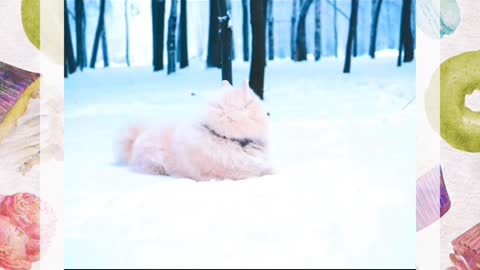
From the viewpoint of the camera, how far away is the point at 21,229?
3.39ft

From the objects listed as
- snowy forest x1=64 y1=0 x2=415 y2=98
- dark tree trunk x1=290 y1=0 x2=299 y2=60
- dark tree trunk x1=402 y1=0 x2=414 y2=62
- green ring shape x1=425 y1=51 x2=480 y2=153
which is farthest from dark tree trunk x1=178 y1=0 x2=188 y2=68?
green ring shape x1=425 y1=51 x2=480 y2=153

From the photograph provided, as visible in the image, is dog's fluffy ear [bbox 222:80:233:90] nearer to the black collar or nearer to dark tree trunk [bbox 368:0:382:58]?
the black collar

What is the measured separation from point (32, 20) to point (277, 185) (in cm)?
87

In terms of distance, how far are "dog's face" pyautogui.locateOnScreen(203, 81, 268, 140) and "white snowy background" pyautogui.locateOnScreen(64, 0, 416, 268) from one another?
211 mm

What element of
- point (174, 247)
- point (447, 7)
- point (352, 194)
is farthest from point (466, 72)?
point (174, 247)

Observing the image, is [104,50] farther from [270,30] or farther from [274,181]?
[274,181]

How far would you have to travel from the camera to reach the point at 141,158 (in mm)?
1629

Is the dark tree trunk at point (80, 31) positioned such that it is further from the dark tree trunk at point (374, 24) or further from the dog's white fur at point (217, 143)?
the dark tree trunk at point (374, 24)

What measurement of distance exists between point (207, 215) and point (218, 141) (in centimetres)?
43

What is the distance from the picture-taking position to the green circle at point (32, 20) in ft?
3.35

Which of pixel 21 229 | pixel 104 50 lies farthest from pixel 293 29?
pixel 21 229

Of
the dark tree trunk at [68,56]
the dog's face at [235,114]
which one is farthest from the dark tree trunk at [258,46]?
the dark tree trunk at [68,56]

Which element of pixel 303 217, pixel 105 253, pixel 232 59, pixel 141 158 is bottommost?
pixel 105 253

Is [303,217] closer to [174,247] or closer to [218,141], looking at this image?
[174,247]
